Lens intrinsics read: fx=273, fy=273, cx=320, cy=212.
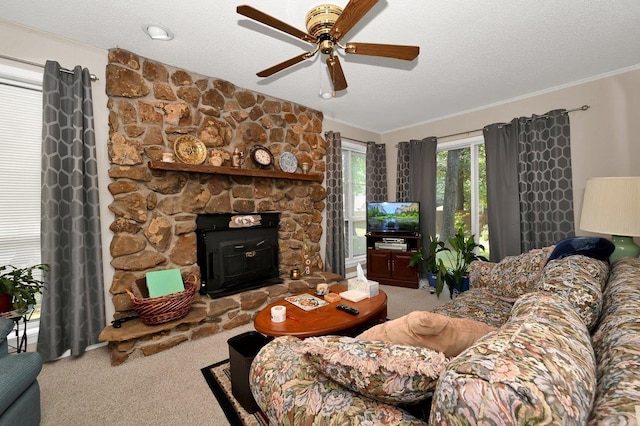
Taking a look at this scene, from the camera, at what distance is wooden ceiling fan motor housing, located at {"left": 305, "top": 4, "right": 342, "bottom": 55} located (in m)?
1.54

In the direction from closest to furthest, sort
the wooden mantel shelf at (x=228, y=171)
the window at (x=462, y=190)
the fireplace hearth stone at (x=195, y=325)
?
1. the fireplace hearth stone at (x=195, y=325)
2. the wooden mantel shelf at (x=228, y=171)
3. the window at (x=462, y=190)

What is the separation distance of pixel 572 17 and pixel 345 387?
293 cm

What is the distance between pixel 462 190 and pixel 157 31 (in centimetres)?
416

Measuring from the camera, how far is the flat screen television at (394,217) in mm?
4172

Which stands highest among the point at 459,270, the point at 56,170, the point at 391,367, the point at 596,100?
the point at 596,100

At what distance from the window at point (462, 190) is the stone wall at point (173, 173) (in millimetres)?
2479

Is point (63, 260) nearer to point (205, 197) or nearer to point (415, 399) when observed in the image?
point (205, 197)

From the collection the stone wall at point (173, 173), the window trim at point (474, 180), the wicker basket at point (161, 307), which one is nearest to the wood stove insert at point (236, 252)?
the stone wall at point (173, 173)

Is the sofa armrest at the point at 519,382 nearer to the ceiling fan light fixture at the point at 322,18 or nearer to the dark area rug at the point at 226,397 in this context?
the dark area rug at the point at 226,397

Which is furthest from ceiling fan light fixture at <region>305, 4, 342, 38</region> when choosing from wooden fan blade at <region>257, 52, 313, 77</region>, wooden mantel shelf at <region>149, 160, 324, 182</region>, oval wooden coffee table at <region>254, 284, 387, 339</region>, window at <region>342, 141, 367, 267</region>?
window at <region>342, 141, 367, 267</region>

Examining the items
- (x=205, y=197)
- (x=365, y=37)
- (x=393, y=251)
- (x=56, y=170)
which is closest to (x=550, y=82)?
(x=365, y=37)

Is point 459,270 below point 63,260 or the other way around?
below

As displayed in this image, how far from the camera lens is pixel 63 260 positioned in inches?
86.4

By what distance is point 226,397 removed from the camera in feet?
5.82
